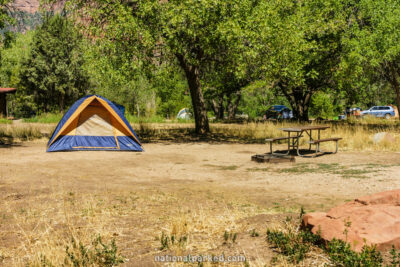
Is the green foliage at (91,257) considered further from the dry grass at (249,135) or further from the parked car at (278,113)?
the parked car at (278,113)

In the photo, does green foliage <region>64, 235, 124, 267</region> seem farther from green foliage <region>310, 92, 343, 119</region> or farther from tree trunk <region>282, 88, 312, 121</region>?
green foliage <region>310, 92, 343, 119</region>

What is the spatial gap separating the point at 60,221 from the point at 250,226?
2780 mm

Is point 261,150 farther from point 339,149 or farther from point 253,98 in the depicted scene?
point 253,98

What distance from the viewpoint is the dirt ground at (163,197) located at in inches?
189

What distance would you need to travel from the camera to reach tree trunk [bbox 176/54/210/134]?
19.5 meters

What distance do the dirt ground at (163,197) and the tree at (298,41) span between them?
463cm

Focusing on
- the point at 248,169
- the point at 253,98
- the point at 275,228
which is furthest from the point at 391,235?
the point at 253,98

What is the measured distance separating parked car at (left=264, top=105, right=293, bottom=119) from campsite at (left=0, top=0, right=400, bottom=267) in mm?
9160

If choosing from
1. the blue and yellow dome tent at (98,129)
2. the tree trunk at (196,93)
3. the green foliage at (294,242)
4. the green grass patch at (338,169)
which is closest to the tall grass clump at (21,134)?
the blue and yellow dome tent at (98,129)

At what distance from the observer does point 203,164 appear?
12.0 metres

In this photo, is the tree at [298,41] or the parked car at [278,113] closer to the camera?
the tree at [298,41]

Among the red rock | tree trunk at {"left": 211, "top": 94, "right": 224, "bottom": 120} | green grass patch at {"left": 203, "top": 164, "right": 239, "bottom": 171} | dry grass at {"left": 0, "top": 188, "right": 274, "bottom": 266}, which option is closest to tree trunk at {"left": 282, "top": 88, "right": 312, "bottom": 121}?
tree trunk at {"left": 211, "top": 94, "right": 224, "bottom": 120}

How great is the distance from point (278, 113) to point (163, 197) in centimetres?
3338

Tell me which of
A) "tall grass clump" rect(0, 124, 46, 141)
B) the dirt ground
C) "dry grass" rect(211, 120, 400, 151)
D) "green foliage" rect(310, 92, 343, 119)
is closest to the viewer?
the dirt ground
